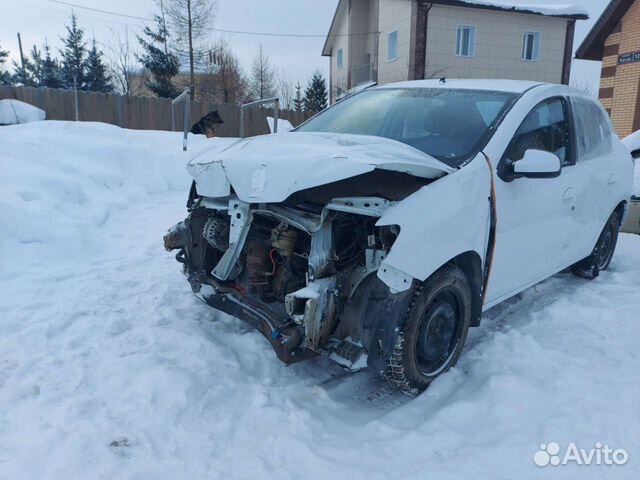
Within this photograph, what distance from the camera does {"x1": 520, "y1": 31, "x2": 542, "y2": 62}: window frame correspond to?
2392cm

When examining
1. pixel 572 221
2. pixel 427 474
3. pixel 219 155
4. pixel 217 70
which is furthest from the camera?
pixel 217 70

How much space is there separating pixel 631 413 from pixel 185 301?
3233 millimetres

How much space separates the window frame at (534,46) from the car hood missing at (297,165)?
80.3 feet

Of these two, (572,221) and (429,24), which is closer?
(572,221)

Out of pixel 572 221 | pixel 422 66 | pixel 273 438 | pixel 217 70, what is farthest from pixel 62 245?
pixel 217 70

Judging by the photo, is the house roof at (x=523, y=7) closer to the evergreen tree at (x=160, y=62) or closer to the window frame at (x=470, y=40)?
the window frame at (x=470, y=40)

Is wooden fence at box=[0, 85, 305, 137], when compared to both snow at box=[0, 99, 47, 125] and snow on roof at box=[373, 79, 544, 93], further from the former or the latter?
snow on roof at box=[373, 79, 544, 93]

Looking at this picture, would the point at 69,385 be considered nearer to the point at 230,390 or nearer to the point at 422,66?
the point at 230,390

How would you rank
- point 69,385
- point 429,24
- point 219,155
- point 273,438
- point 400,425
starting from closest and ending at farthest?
point 273,438 < point 400,425 < point 69,385 < point 219,155 < point 429,24

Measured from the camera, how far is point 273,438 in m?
2.50

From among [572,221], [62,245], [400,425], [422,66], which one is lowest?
[400,425]

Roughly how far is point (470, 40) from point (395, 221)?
940 inches

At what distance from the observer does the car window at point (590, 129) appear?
4156 mm

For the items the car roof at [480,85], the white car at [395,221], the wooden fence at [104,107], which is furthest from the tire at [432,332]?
the wooden fence at [104,107]
